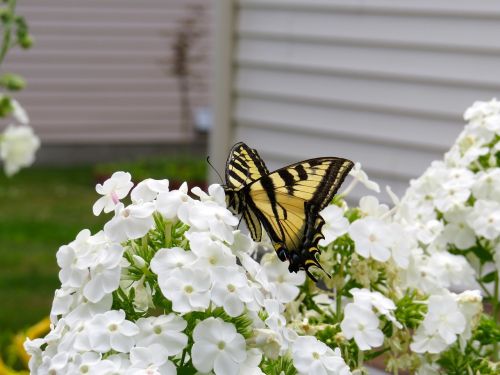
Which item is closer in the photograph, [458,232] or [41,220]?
[458,232]

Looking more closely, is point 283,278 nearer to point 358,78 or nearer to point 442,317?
point 442,317

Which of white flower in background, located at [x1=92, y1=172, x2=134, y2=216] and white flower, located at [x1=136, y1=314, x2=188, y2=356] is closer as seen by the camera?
white flower, located at [x1=136, y1=314, x2=188, y2=356]

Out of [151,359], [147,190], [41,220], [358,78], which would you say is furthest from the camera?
[41,220]

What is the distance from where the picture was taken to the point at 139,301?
151cm

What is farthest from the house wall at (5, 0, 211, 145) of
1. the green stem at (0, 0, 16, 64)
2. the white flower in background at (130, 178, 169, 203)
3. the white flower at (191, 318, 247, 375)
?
the white flower at (191, 318, 247, 375)

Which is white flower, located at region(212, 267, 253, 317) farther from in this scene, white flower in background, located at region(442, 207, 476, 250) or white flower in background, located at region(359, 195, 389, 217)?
white flower in background, located at region(442, 207, 476, 250)

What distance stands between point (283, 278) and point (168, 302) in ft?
1.19

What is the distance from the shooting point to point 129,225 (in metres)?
1.49

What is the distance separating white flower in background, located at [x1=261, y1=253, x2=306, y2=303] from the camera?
1.79 m

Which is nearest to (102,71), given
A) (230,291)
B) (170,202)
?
(170,202)

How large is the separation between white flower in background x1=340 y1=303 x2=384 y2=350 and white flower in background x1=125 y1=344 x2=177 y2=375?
0.45 m

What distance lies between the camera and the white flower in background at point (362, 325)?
1758 mm

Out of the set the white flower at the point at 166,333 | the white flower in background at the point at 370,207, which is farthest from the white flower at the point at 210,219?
the white flower in background at the point at 370,207

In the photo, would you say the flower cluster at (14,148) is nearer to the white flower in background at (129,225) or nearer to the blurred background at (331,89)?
the white flower in background at (129,225)
